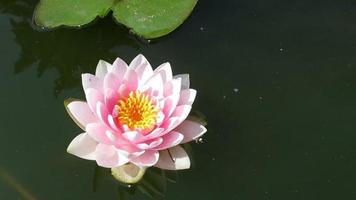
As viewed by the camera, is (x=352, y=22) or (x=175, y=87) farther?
(x=352, y=22)

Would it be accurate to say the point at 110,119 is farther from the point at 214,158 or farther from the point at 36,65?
the point at 36,65

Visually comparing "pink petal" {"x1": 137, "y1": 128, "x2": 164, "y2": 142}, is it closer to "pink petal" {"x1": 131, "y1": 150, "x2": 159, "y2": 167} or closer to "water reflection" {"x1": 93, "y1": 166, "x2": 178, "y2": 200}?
"pink petal" {"x1": 131, "y1": 150, "x2": 159, "y2": 167}

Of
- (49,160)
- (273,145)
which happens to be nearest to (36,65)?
(49,160)

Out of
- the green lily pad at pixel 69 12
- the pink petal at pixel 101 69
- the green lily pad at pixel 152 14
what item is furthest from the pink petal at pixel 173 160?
the green lily pad at pixel 69 12

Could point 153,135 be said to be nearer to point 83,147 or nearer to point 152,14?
point 83,147

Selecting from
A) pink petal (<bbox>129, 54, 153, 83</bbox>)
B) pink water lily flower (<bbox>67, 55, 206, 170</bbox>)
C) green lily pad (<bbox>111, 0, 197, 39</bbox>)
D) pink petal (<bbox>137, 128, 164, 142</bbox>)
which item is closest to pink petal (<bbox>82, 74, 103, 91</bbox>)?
pink water lily flower (<bbox>67, 55, 206, 170</bbox>)

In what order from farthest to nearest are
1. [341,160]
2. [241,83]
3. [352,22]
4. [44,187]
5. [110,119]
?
[352,22] < [241,83] < [341,160] < [44,187] < [110,119]

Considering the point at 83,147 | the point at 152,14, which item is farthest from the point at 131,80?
the point at 152,14

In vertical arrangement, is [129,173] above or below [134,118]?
below
